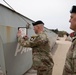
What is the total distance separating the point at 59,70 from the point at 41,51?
10.4 feet

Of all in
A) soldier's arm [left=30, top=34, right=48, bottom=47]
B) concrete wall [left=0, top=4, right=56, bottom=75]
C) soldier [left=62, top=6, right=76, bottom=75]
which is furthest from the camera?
soldier's arm [left=30, top=34, right=48, bottom=47]

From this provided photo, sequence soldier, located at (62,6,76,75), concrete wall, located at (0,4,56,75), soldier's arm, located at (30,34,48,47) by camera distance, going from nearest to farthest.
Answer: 1. soldier, located at (62,6,76,75)
2. concrete wall, located at (0,4,56,75)
3. soldier's arm, located at (30,34,48,47)

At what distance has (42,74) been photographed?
462 cm

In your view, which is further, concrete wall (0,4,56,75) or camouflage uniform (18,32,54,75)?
camouflage uniform (18,32,54,75)

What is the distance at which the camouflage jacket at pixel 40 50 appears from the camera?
4426 mm

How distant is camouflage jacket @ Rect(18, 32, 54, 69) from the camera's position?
443 centimetres

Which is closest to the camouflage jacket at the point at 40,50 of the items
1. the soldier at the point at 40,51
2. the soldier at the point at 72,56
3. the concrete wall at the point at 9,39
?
the soldier at the point at 40,51

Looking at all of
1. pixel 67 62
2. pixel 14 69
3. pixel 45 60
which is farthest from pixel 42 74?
pixel 67 62

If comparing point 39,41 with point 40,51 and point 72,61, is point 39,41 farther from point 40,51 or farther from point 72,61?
point 72,61

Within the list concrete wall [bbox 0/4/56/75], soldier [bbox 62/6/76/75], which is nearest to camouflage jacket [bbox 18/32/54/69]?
concrete wall [bbox 0/4/56/75]

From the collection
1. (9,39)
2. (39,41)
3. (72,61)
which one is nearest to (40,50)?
(39,41)

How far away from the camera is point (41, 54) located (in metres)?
4.59

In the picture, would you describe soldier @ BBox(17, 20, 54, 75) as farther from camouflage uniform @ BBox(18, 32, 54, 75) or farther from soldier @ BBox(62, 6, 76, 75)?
soldier @ BBox(62, 6, 76, 75)

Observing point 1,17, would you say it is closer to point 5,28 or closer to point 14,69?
point 5,28
